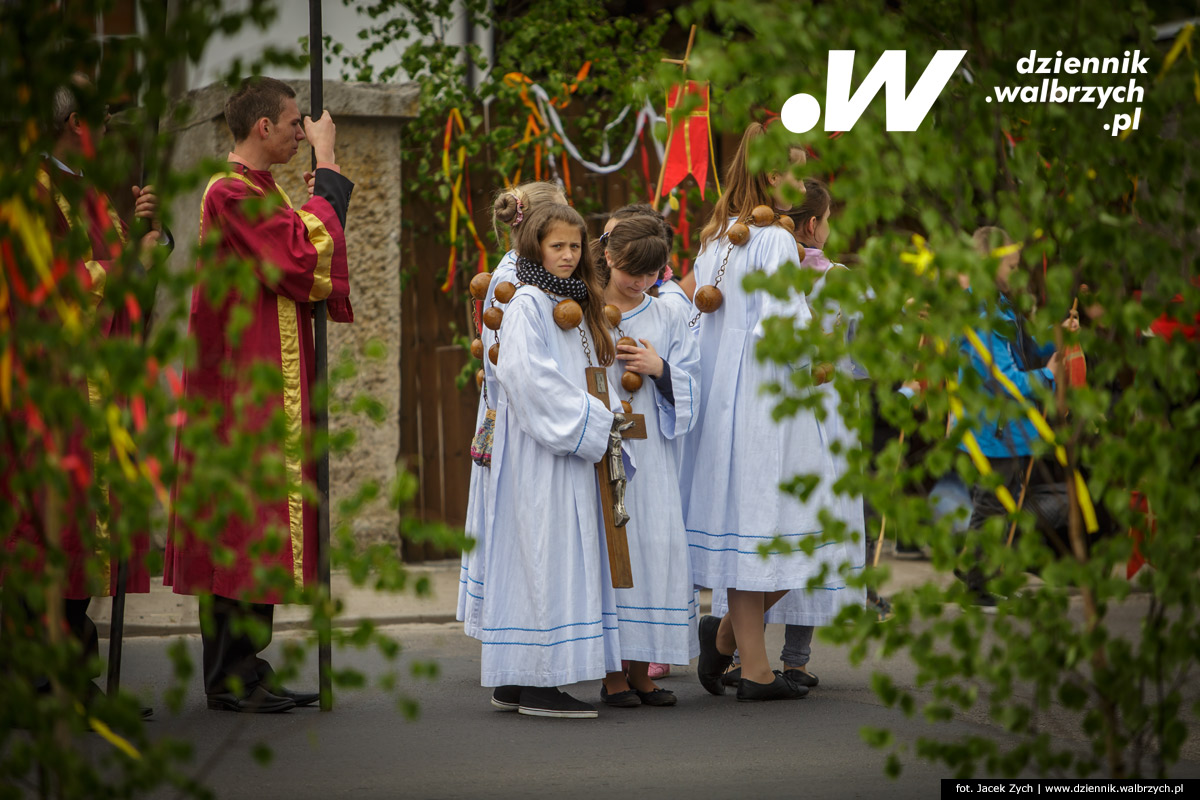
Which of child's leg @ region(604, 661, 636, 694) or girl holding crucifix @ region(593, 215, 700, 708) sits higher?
girl holding crucifix @ region(593, 215, 700, 708)

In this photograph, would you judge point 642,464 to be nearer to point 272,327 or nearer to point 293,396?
point 293,396

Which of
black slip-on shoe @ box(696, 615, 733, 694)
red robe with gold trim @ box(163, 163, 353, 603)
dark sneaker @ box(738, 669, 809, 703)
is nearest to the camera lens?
red robe with gold trim @ box(163, 163, 353, 603)

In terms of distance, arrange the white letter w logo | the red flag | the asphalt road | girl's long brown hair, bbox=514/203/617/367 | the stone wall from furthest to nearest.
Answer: the stone wall, the red flag, girl's long brown hair, bbox=514/203/617/367, the asphalt road, the white letter w logo

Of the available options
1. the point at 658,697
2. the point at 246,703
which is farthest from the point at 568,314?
the point at 246,703

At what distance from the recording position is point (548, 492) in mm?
4348

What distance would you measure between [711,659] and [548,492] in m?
A: 1.04

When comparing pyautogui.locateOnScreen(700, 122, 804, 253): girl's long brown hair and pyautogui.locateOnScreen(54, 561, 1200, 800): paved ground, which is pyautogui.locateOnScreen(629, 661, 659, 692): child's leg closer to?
pyautogui.locateOnScreen(54, 561, 1200, 800): paved ground

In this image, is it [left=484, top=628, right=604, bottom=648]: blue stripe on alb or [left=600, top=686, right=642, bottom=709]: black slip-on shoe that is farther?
[left=600, top=686, right=642, bottom=709]: black slip-on shoe

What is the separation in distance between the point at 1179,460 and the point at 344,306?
3.07 meters

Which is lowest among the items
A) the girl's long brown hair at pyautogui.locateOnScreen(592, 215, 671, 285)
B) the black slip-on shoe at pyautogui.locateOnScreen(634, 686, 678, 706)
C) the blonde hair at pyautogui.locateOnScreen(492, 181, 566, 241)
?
the black slip-on shoe at pyautogui.locateOnScreen(634, 686, 678, 706)

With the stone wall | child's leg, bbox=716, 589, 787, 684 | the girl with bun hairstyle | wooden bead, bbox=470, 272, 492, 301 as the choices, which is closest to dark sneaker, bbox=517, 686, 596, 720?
the girl with bun hairstyle

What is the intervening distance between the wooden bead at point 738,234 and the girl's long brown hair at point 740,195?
0.09m

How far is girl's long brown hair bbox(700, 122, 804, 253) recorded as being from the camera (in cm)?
477

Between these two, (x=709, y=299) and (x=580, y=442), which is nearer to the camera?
(x=580, y=442)
